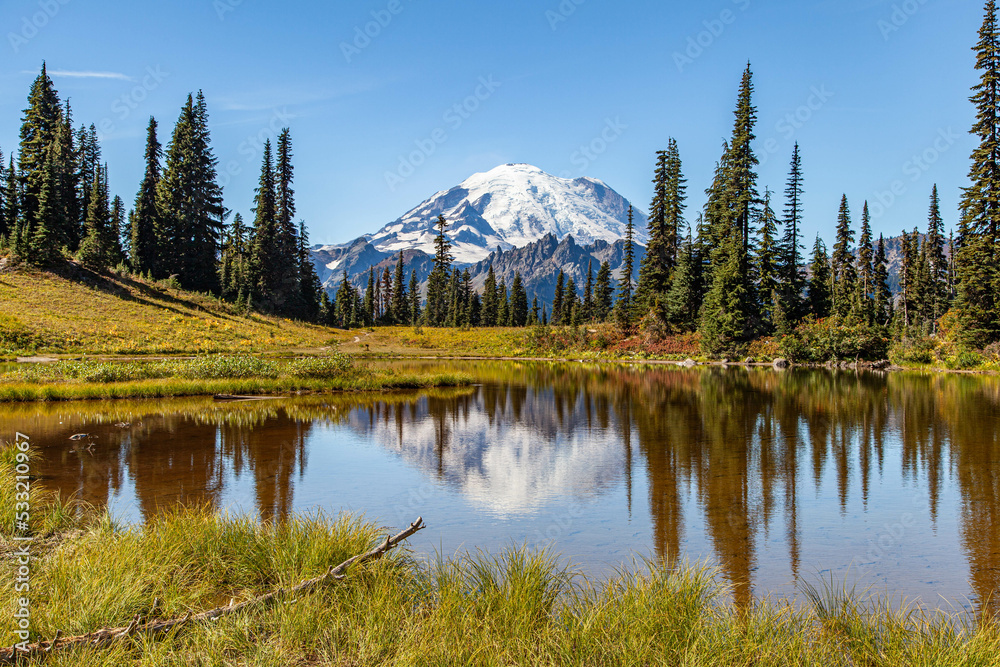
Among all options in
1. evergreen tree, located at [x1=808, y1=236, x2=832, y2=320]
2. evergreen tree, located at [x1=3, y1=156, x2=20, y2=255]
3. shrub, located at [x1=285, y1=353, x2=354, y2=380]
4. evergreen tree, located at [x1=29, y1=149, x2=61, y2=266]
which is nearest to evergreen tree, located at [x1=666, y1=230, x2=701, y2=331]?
evergreen tree, located at [x1=808, y1=236, x2=832, y2=320]

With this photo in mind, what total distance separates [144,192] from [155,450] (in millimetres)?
71375

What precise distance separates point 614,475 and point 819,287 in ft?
208

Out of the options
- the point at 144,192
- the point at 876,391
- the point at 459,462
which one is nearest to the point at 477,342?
the point at 144,192

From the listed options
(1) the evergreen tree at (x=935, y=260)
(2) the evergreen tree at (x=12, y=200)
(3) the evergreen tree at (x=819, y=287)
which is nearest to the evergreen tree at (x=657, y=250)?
(3) the evergreen tree at (x=819, y=287)

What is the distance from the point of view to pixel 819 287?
2616 inches

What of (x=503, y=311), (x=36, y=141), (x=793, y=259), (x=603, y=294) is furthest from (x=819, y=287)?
(x=36, y=141)

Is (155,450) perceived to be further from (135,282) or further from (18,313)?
(135,282)

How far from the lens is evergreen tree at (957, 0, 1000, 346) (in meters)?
41.8

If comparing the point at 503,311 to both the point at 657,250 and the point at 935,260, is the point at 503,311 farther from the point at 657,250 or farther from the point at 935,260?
the point at 935,260

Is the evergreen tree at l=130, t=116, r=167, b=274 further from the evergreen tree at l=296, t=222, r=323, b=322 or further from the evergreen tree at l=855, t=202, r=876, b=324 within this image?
the evergreen tree at l=855, t=202, r=876, b=324

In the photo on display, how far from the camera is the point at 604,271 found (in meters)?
116

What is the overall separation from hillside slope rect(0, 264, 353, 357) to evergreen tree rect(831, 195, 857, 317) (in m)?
63.6

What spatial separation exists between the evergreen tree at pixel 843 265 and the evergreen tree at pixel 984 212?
29.0 metres

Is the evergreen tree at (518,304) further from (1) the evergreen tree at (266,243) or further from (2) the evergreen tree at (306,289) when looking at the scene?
(1) the evergreen tree at (266,243)
